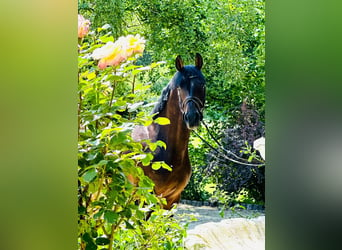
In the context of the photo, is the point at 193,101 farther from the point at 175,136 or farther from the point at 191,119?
the point at 175,136

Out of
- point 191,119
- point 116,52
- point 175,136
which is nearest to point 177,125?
point 175,136

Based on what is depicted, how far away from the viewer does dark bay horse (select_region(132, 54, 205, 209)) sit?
91.9 inches

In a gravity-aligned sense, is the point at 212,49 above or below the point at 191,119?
above

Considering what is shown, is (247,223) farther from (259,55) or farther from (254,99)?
(259,55)

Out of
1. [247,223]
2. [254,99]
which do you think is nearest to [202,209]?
[247,223]

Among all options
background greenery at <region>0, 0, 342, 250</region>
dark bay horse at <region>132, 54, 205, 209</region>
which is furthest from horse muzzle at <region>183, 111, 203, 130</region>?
background greenery at <region>0, 0, 342, 250</region>

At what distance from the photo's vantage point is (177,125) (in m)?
2.51

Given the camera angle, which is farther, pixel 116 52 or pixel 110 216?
pixel 116 52

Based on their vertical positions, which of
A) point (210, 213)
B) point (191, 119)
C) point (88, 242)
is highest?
point (191, 119)

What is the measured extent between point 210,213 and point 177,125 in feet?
3.11
